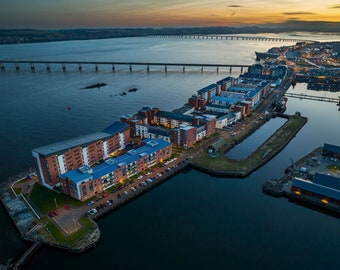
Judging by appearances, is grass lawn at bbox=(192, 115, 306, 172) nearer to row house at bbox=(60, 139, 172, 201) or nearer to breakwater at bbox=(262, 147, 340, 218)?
breakwater at bbox=(262, 147, 340, 218)

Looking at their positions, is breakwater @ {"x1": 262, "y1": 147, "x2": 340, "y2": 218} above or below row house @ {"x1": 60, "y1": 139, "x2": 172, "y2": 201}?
below

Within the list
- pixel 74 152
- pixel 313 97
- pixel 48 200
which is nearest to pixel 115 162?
pixel 74 152

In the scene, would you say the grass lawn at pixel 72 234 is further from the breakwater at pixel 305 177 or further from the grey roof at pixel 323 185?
the grey roof at pixel 323 185

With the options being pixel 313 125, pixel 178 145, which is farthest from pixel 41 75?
pixel 313 125

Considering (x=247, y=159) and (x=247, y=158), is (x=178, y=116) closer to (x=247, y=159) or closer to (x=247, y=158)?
(x=247, y=158)

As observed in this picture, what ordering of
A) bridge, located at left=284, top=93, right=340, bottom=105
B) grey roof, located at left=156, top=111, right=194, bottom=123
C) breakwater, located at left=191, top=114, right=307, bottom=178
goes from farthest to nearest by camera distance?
bridge, located at left=284, top=93, right=340, bottom=105, grey roof, located at left=156, top=111, right=194, bottom=123, breakwater, located at left=191, top=114, right=307, bottom=178

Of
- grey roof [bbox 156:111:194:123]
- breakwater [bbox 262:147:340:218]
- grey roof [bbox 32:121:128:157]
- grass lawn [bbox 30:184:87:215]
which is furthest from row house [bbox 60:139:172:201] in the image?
breakwater [bbox 262:147:340:218]

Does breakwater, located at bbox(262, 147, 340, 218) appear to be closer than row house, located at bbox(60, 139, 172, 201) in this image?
No
